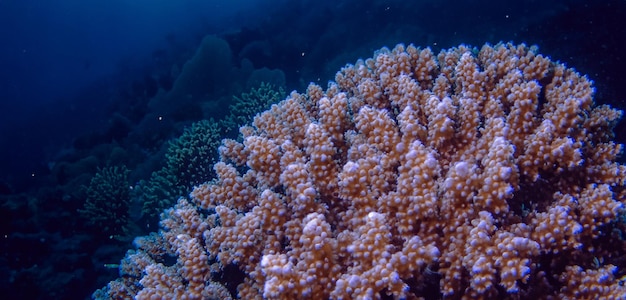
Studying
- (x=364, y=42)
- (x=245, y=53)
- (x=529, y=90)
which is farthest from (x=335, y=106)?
(x=245, y=53)

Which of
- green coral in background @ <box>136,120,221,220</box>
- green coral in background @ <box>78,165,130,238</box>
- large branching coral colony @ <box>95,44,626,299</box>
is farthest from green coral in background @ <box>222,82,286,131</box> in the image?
large branching coral colony @ <box>95,44,626,299</box>

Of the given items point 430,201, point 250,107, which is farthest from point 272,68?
point 430,201

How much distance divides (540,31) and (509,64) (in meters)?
7.80

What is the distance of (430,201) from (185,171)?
4.20 meters

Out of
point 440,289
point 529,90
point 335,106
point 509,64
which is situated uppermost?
point 509,64

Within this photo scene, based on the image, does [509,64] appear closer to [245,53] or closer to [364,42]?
[364,42]

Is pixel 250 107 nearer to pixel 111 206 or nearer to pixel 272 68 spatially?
pixel 111 206

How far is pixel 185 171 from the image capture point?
5441 millimetres

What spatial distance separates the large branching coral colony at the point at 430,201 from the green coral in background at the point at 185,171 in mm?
2346

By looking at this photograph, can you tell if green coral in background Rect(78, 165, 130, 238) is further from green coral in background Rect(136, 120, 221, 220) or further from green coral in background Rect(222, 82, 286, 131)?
green coral in background Rect(222, 82, 286, 131)

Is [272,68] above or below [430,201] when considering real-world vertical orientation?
above

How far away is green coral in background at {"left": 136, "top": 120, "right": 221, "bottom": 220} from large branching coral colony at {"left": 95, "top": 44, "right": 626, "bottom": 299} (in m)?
2.35

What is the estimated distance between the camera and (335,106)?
2809 mm

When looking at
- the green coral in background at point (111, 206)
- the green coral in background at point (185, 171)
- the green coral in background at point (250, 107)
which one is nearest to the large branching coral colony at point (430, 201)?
the green coral in background at point (185, 171)
